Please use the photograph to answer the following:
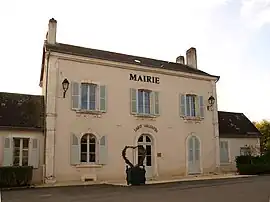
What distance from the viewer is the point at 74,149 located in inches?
605

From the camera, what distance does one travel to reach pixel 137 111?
17375 millimetres

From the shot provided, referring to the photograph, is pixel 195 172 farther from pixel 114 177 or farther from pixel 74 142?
pixel 74 142

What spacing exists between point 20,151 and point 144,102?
661 cm

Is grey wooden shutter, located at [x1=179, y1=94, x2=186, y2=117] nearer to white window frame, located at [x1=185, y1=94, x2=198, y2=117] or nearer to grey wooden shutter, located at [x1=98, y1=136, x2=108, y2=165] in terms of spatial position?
white window frame, located at [x1=185, y1=94, x2=198, y2=117]

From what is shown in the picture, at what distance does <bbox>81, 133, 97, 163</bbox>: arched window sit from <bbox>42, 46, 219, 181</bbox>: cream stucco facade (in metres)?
0.20

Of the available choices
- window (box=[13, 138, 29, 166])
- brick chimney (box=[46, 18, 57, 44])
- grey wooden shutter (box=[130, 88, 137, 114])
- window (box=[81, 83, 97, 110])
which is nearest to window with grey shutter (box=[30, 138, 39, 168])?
window (box=[13, 138, 29, 166])

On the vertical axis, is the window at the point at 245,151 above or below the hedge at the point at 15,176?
above

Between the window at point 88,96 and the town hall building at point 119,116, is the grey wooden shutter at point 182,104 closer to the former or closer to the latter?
the town hall building at point 119,116

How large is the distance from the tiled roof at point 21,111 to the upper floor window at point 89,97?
1.83m

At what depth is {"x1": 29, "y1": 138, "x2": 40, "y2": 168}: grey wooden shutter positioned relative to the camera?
14836 mm

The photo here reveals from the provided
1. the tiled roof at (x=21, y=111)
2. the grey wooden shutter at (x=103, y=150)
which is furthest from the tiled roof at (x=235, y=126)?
the tiled roof at (x=21, y=111)

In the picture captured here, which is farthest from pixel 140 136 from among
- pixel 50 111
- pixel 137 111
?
pixel 50 111

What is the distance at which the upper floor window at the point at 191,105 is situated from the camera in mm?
18766

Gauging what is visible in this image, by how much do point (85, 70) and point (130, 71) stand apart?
2469 millimetres
